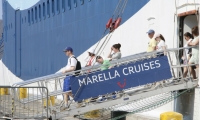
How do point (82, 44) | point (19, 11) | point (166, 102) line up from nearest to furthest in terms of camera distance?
point (166, 102) < point (82, 44) < point (19, 11)

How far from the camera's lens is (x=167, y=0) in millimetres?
9945

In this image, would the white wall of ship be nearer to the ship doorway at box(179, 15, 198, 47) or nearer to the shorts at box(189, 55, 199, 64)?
the ship doorway at box(179, 15, 198, 47)

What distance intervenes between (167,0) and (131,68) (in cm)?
241

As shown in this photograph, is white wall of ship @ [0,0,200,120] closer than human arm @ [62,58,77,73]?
No

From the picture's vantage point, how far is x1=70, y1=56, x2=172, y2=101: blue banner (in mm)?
8266

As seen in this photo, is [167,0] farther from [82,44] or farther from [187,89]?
[82,44]

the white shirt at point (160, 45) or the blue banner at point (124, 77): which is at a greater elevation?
the white shirt at point (160, 45)

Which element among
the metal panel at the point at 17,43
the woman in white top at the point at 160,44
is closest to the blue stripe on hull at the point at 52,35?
the metal panel at the point at 17,43

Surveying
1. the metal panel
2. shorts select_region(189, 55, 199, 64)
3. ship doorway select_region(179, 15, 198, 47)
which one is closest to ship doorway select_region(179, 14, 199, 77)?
ship doorway select_region(179, 15, 198, 47)

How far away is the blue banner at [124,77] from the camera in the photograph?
8266mm

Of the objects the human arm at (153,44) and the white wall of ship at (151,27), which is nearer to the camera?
the human arm at (153,44)

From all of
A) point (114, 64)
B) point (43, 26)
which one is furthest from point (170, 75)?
point (43, 26)

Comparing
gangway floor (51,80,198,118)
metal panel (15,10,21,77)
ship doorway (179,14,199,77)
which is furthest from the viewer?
metal panel (15,10,21,77)

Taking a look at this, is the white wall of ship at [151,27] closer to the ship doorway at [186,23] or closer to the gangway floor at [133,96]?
the ship doorway at [186,23]
